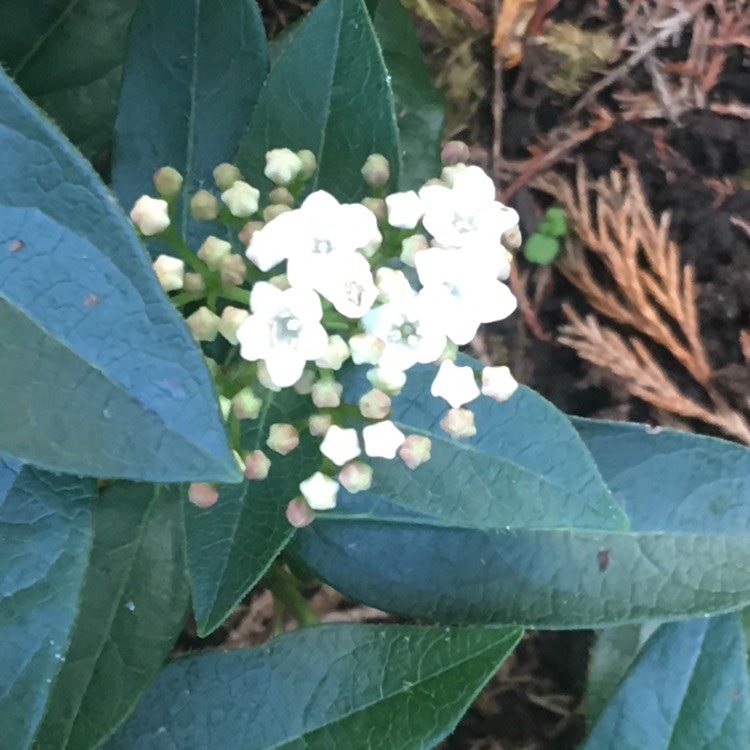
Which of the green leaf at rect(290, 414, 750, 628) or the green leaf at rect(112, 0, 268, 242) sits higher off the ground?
the green leaf at rect(112, 0, 268, 242)

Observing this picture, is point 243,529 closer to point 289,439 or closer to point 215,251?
point 289,439

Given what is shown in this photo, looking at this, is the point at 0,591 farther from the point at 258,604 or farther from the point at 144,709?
the point at 258,604

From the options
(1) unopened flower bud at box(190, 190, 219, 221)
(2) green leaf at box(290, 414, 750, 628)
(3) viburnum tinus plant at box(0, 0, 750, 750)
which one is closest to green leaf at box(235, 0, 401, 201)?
(3) viburnum tinus plant at box(0, 0, 750, 750)

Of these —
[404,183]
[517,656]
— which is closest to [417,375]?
[404,183]

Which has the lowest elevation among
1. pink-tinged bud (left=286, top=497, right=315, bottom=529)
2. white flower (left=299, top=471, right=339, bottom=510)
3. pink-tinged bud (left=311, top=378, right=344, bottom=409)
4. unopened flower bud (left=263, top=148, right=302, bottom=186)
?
pink-tinged bud (left=286, top=497, right=315, bottom=529)

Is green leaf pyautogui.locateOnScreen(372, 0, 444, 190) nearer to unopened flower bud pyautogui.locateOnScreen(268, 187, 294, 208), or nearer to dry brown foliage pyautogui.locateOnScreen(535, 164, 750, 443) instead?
dry brown foliage pyautogui.locateOnScreen(535, 164, 750, 443)

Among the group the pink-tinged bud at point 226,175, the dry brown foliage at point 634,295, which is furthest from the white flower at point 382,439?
the dry brown foliage at point 634,295
